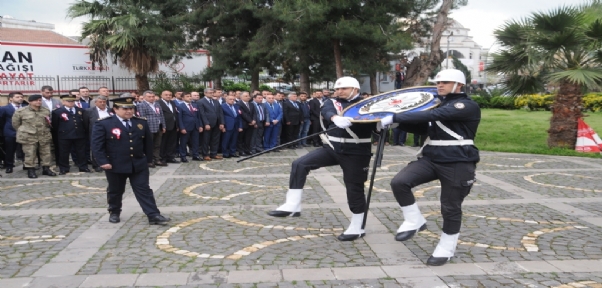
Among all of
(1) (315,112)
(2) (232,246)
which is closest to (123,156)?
(2) (232,246)

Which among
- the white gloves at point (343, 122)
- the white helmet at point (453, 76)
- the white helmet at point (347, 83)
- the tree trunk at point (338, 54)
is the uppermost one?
the tree trunk at point (338, 54)

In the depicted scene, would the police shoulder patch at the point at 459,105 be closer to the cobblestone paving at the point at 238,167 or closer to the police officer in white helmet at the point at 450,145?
the police officer in white helmet at the point at 450,145

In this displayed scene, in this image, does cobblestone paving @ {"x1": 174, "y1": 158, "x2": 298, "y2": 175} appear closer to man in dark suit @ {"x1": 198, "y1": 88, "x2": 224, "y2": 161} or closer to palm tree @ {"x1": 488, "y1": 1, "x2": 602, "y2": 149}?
man in dark suit @ {"x1": 198, "y1": 88, "x2": 224, "y2": 161}

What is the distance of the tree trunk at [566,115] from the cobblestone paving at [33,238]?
41.7ft

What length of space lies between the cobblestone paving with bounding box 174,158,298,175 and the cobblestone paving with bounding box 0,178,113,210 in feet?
7.00

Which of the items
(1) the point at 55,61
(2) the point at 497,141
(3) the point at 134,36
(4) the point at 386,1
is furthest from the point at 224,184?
(1) the point at 55,61

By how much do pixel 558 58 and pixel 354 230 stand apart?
10546mm

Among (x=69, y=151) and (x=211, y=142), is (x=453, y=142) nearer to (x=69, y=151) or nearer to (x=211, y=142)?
(x=69, y=151)

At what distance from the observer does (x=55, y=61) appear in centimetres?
2202

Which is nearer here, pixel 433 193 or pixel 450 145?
pixel 450 145

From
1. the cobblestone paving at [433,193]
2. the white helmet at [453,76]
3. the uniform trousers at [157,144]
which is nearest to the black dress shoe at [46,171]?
the uniform trousers at [157,144]

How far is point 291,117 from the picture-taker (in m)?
16.1

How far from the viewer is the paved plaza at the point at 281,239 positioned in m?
4.98

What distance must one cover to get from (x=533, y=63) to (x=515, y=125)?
332 inches
